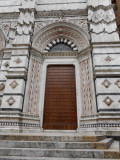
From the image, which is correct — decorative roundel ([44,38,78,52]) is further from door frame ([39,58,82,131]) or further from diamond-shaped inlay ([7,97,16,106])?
diamond-shaped inlay ([7,97,16,106])

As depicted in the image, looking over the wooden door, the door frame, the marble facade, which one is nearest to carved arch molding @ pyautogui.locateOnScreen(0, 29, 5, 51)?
the marble facade

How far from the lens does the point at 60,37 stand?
303 inches

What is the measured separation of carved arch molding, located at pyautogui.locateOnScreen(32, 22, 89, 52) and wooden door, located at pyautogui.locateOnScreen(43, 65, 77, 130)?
1279 mm

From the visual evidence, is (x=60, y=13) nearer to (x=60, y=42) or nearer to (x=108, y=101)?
(x=60, y=42)

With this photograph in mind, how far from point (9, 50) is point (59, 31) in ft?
10.1

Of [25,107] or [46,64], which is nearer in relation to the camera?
[25,107]

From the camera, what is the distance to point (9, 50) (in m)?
6.75

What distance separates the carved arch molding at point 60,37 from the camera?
7112mm

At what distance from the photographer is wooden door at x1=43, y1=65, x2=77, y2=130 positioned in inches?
227

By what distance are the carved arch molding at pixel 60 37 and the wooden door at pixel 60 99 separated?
4.20ft

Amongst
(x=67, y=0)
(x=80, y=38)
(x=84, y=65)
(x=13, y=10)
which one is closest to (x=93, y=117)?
(x=84, y=65)

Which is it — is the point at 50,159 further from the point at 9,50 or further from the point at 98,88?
the point at 9,50

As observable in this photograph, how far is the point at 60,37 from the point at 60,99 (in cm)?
378

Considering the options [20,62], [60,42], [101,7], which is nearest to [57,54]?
[60,42]
